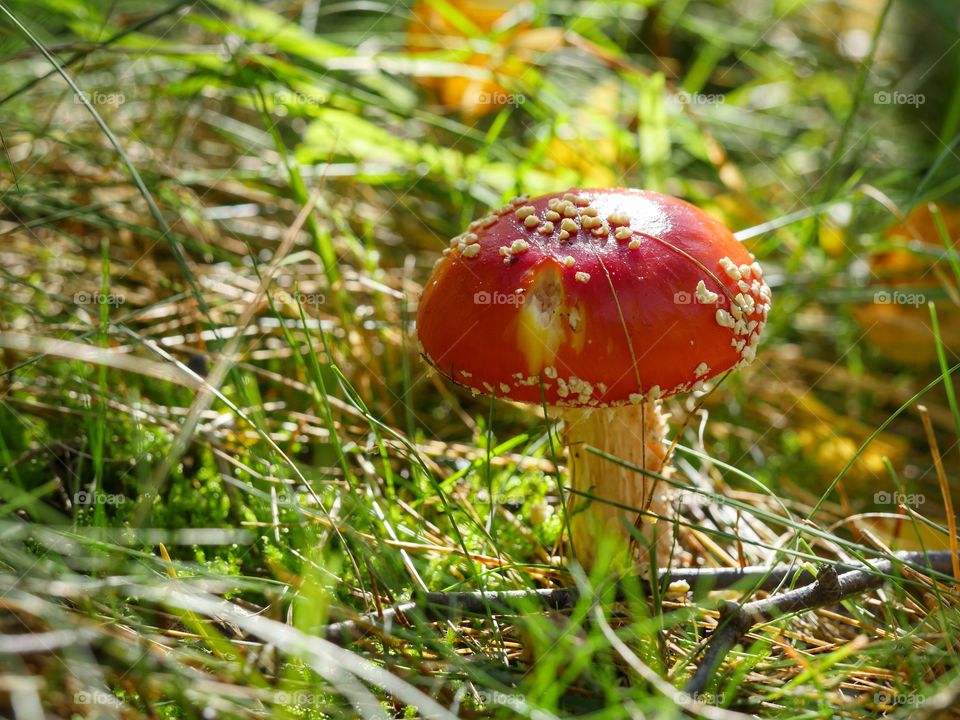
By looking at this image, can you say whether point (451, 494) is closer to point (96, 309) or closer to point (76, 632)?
point (76, 632)

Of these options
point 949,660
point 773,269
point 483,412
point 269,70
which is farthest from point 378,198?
point 949,660

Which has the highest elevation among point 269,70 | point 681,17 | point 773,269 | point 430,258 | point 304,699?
point 681,17

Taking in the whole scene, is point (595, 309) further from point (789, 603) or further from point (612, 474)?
point (789, 603)
